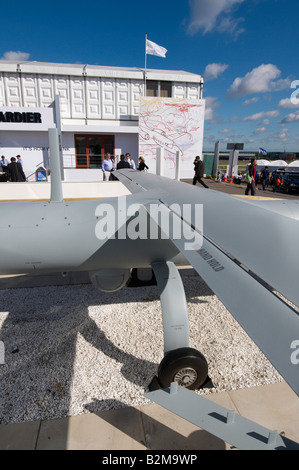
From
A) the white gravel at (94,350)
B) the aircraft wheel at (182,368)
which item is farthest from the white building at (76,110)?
the aircraft wheel at (182,368)

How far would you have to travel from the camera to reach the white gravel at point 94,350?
3398 mm

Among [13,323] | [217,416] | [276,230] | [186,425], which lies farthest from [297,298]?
[13,323]

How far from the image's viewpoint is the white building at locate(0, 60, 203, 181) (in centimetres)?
1983


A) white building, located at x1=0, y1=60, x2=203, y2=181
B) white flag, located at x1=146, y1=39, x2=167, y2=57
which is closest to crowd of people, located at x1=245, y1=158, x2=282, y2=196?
white building, located at x1=0, y1=60, x2=203, y2=181

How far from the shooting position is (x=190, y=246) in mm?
2229

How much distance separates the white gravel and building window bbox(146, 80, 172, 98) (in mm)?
21821

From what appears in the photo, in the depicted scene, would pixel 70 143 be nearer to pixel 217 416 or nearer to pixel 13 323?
pixel 13 323

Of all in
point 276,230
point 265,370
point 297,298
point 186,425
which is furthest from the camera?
point 265,370

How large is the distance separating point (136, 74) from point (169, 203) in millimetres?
22118

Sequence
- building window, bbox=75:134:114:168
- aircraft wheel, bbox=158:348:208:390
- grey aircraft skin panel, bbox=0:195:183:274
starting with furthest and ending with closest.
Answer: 1. building window, bbox=75:134:114:168
2. grey aircraft skin panel, bbox=0:195:183:274
3. aircraft wheel, bbox=158:348:208:390

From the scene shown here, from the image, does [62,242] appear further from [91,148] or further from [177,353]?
[91,148]

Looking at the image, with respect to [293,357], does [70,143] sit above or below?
above

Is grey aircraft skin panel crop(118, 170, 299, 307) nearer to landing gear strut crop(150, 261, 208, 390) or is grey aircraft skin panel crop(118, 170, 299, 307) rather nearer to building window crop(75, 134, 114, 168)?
landing gear strut crop(150, 261, 208, 390)
